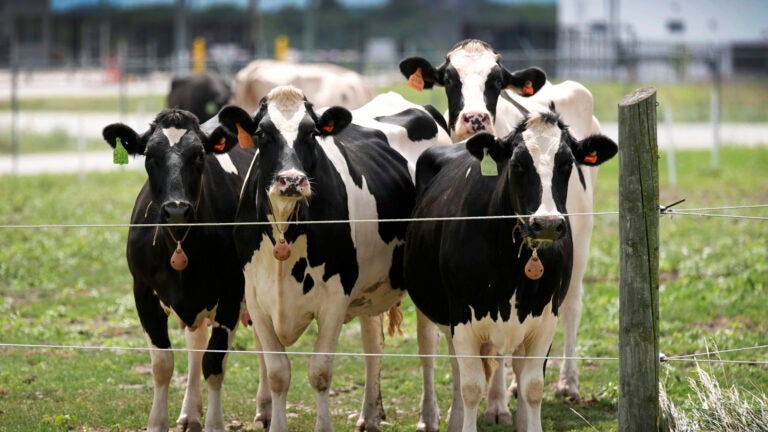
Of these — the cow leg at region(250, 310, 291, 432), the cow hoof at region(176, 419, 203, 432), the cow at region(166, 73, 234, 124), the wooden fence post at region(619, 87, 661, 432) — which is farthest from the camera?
the cow at region(166, 73, 234, 124)

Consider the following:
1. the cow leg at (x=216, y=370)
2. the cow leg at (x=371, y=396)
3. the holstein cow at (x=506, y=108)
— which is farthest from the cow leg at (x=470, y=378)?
the cow leg at (x=216, y=370)

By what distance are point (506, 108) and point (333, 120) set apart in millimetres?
2375

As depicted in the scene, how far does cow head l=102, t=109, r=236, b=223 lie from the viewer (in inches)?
298

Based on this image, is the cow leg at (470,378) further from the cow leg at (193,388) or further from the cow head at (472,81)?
the cow head at (472,81)

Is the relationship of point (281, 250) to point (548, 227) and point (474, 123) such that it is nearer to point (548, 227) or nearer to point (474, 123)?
point (548, 227)

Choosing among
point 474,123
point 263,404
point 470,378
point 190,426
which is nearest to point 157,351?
point 190,426

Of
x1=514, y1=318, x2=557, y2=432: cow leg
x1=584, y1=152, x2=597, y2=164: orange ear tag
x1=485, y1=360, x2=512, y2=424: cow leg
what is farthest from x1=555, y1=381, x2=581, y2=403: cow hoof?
x1=584, y1=152, x2=597, y2=164: orange ear tag

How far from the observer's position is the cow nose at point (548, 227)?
649 centimetres

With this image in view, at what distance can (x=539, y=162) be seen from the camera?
6.74m

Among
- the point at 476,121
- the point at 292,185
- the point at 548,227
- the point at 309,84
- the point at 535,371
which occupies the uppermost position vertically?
the point at 309,84

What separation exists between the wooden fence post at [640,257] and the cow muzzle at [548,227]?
36cm

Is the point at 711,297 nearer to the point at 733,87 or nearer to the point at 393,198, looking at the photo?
the point at 393,198

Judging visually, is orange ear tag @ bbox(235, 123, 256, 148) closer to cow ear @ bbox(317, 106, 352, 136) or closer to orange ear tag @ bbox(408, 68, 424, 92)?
cow ear @ bbox(317, 106, 352, 136)

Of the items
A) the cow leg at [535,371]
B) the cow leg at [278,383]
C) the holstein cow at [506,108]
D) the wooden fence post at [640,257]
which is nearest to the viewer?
the wooden fence post at [640,257]
